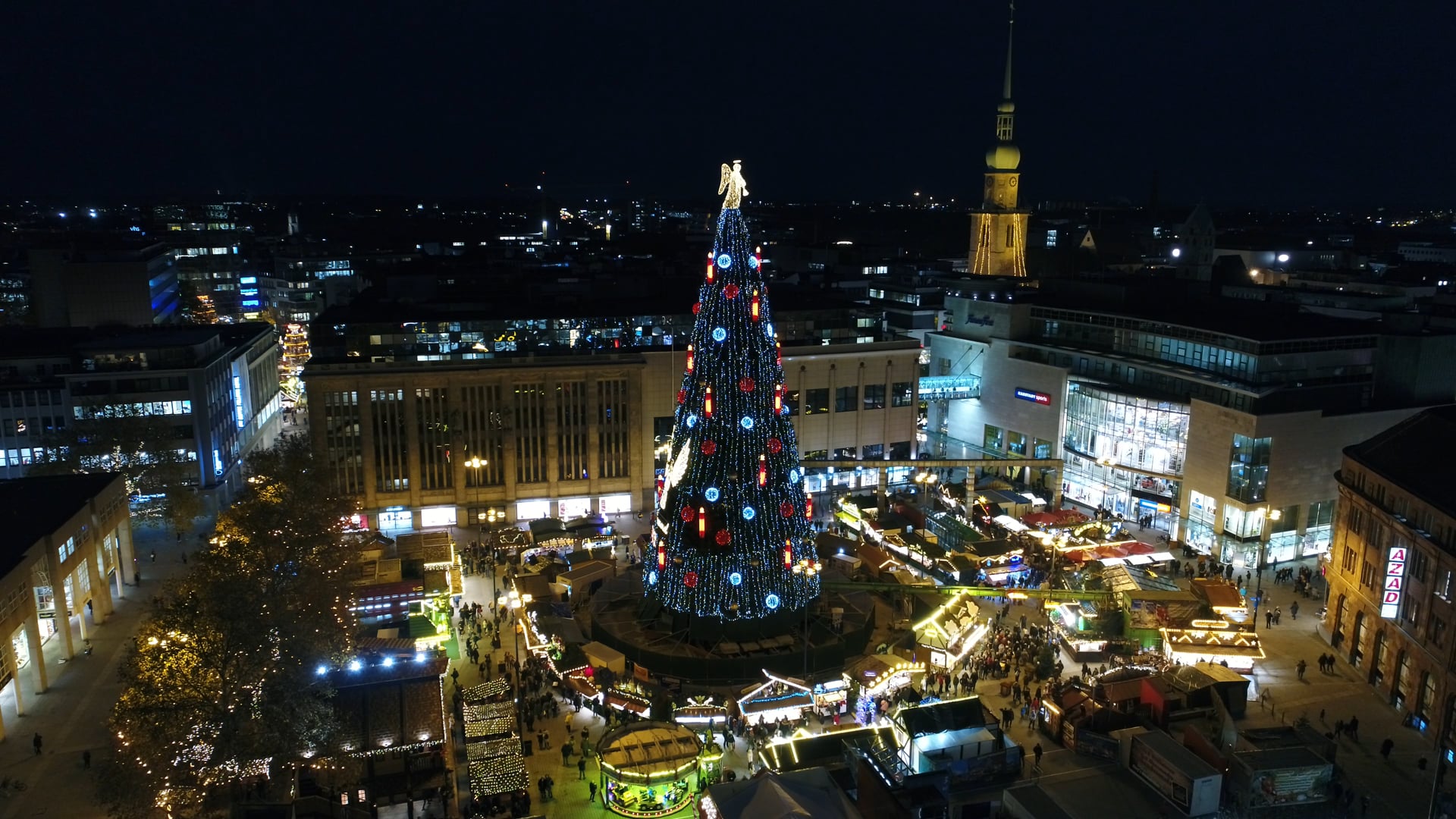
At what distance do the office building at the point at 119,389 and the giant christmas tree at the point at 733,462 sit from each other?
120 ft

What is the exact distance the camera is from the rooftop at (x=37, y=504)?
37.6 m

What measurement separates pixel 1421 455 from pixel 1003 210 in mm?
57178

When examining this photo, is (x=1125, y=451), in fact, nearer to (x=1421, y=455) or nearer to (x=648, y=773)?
(x=1421, y=455)

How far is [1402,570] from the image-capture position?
35.1m

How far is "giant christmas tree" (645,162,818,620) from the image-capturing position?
113 ft

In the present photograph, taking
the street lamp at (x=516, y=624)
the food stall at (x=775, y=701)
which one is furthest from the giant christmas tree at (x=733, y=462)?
the street lamp at (x=516, y=624)

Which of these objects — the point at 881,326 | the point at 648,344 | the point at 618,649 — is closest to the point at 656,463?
the point at 648,344

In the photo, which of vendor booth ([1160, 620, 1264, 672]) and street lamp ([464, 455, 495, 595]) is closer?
vendor booth ([1160, 620, 1264, 672])

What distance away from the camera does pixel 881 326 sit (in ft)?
208

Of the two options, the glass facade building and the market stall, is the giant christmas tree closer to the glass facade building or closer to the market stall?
the market stall

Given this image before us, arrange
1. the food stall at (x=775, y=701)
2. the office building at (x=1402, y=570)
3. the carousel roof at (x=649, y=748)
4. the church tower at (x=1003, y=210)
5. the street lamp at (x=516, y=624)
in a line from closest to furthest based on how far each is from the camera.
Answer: the carousel roof at (x=649, y=748) → the office building at (x=1402, y=570) → the food stall at (x=775, y=701) → the street lamp at (x=516, y=624) → the church tower at (x=1003, y=210)

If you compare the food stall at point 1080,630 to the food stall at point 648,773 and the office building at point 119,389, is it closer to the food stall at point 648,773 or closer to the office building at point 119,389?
the food stall at point 648,773

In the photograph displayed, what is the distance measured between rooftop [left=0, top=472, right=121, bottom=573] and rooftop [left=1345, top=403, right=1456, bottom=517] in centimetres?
5078

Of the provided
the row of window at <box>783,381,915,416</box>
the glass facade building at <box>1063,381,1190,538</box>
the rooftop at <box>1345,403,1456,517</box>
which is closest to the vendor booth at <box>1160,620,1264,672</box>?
the rooftop at <box>1345,403,1456,517</box>
